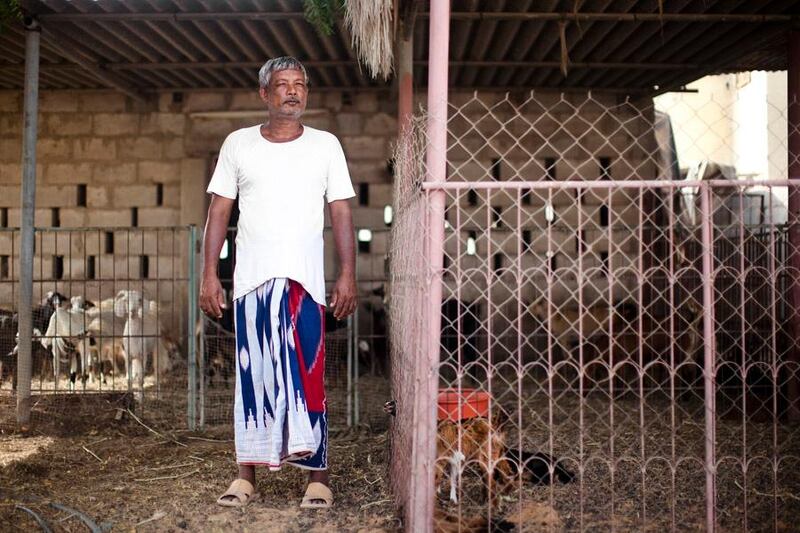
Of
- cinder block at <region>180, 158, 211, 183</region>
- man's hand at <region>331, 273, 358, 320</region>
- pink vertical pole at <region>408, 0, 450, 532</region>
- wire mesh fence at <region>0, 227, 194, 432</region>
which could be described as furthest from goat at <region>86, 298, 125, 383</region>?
pink vertical pole at <region>408, 0, 450, 532</region>

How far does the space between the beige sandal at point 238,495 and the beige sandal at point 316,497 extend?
0.96 feet

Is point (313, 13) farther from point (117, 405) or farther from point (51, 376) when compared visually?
point (51, 376)

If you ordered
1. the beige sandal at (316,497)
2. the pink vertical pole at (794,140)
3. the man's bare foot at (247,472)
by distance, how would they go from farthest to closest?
1. the pink vertical pole at (794,140)
2. the man's bare foot at (247,472)
3. the beige sandal at (316,497)

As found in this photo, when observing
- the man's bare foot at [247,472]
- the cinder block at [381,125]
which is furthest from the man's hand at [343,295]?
the cinder block at [381,125]

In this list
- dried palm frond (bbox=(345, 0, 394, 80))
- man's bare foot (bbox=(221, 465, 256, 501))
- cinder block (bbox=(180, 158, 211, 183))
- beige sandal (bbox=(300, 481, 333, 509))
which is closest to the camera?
beige sandal (bbox=(300, 481, 333, 509))

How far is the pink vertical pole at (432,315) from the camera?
3.16m

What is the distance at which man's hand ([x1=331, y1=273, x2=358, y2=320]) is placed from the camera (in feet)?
12.3

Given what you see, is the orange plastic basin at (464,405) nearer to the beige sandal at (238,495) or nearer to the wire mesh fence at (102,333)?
the beige sandal at (238,495)

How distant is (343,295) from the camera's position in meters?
3.75

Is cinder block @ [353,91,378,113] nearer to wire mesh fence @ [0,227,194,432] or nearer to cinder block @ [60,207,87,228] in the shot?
wire mesh fence @ [0,227,194,432]

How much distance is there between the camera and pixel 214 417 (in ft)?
21.2

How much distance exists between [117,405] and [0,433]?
89cm

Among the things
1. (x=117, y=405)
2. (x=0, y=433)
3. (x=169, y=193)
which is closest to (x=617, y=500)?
(x=117, y=405)

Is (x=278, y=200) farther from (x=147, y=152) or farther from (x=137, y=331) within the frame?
(x=147, y=152)
